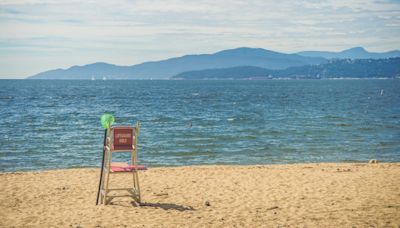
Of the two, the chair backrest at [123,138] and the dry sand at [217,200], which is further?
the chair backrest at [123,138]

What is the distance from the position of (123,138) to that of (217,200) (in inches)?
110

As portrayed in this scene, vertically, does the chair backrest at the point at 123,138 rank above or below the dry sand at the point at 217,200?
above

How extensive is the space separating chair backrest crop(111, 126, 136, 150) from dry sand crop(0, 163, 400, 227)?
55.5 inches

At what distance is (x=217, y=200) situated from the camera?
11.9 metres

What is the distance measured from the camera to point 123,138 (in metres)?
10.9

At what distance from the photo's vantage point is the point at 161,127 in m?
37.0

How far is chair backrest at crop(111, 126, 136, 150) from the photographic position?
35.6 feet

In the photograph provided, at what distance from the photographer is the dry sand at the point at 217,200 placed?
9984mm

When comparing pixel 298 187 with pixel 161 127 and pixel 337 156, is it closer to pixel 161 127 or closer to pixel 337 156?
pixel 337 156

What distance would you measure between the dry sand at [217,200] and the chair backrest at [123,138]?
1.41 m

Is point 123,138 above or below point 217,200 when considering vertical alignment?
above

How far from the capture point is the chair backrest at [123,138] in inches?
427

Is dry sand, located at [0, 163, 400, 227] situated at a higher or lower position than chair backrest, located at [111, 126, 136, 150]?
lower

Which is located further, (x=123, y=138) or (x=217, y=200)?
(x=217, y=200)
